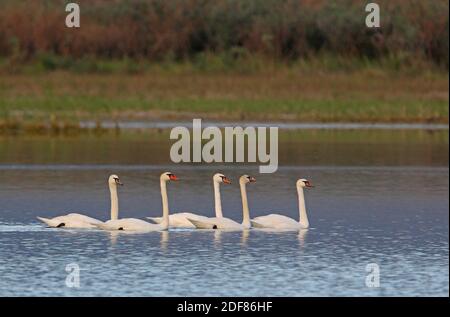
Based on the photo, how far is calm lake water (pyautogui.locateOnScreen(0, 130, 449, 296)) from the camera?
15898 mm

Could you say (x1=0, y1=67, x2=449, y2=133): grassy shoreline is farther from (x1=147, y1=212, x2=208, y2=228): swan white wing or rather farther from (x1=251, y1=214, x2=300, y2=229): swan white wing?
(x1=251, y1=214, x2=300, y2=229): swan white wing

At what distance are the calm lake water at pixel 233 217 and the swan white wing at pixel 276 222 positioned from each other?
0.11 metres

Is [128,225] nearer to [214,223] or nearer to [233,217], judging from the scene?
[214,223]

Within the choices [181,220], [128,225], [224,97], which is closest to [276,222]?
[181,220]

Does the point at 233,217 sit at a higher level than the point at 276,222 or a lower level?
→ lower

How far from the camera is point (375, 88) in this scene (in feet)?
127

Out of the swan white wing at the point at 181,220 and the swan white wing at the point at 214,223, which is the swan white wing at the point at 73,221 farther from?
the swan white wing at the point at 214,223

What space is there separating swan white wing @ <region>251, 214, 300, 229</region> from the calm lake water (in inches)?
4.2

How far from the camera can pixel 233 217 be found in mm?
21094

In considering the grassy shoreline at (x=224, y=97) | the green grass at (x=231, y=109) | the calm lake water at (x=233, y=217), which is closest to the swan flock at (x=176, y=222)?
the calm lake water at (x=233, y=217)

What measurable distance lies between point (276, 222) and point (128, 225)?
1676 mm

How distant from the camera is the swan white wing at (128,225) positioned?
62.4 feet

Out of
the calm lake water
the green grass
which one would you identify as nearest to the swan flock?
the calm lake water
